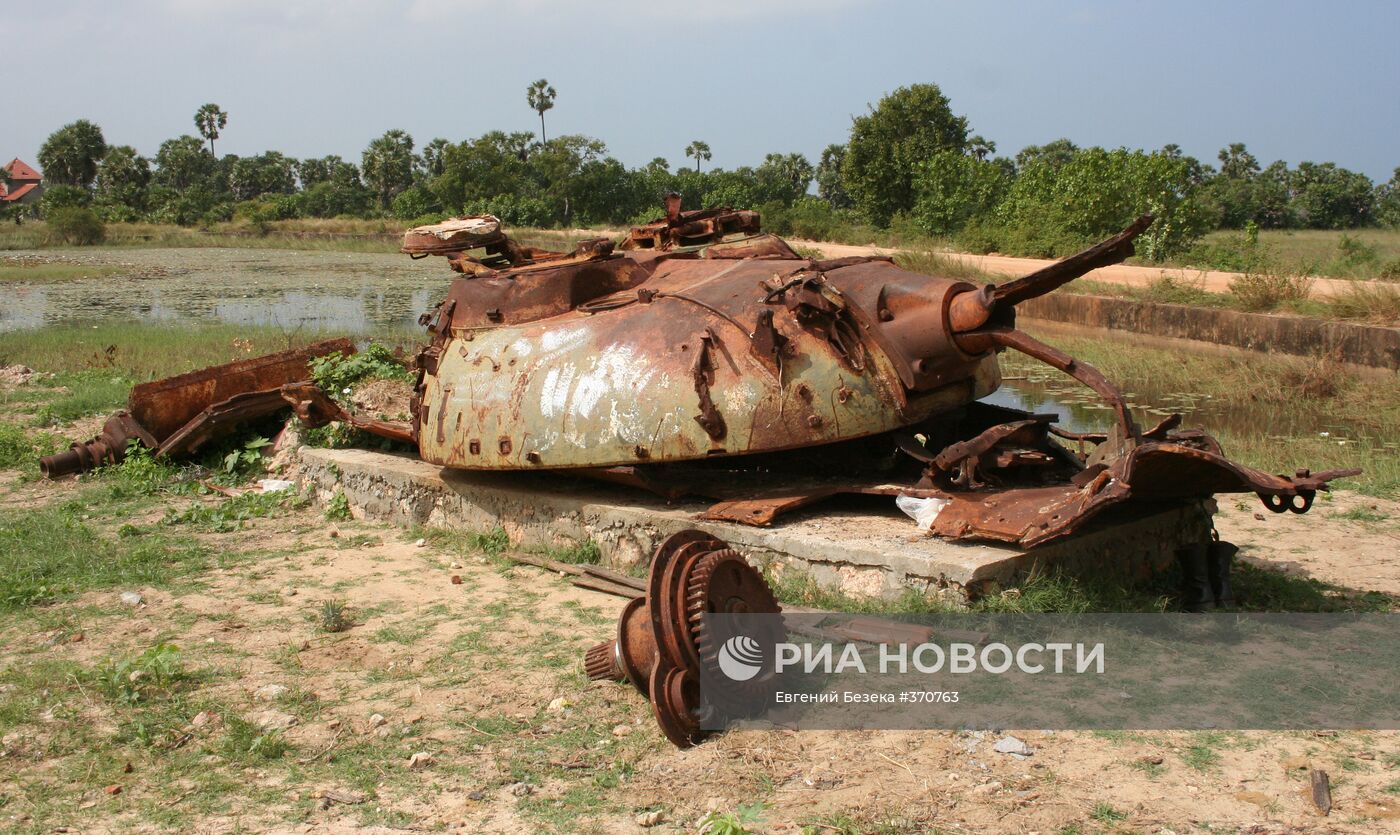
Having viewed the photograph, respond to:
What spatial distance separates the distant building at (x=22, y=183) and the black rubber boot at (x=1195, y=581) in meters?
95.7

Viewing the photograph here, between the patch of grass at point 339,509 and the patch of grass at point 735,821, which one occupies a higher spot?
the patch of grass at point 735,821

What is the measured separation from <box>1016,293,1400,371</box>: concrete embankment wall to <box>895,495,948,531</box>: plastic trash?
9.49 metres

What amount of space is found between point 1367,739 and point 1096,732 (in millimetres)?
863

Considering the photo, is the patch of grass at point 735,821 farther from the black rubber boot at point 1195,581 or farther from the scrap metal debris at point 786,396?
the black rubber boot at point 1195,581

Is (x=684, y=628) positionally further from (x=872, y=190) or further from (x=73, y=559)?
(x=872, y=190)

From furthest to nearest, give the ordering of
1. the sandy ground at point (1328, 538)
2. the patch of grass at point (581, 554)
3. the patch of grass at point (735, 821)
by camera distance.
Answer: the patch of grass at point (581, 554), the sandy ground at point (1328, 538), the patch of grass at point (735, 821)

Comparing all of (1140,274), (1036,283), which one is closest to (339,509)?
(1036,283)

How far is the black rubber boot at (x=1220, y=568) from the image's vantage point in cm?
543

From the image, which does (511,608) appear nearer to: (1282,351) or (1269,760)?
(1269,760)

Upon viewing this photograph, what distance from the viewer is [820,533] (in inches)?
212

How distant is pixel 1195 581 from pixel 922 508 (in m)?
1.28

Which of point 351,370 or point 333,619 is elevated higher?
point 351,370

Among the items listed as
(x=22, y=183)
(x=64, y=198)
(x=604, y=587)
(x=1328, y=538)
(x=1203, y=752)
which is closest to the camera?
(x=1203, y=752)

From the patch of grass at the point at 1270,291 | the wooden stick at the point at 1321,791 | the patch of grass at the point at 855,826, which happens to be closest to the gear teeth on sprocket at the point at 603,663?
the patch of grass at the point at 855,826
